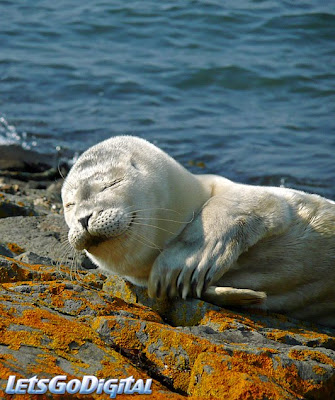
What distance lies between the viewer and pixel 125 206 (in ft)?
15.4

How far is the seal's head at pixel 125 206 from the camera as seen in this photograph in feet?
15.1

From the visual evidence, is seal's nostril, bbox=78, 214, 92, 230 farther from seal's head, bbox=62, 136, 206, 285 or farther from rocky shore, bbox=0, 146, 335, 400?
rocky shore, bbox=0, 146, 335, 400

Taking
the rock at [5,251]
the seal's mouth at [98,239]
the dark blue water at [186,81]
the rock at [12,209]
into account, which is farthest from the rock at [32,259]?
the dark blue water at [186,81]

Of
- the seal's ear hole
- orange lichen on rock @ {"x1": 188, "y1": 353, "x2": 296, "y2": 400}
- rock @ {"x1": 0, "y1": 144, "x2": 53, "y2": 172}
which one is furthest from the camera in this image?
rock @ {"x1": 0, "y1": 144, "x2": 53, "y2": 172}

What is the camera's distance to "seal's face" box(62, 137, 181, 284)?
4.59 m

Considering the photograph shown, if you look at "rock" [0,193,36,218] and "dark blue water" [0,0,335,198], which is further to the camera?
"dark blue water" [0,0,335,198]

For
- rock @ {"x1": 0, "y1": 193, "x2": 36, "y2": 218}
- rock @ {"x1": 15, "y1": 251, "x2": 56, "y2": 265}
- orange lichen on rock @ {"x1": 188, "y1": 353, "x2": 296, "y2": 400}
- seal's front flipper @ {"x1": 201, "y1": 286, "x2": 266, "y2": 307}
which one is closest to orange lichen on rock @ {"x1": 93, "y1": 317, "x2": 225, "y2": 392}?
orange lichen on rock @ {"x1": 188, "y1": 353, "x2": 296, "y2": 400}

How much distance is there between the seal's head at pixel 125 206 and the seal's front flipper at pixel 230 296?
518mm

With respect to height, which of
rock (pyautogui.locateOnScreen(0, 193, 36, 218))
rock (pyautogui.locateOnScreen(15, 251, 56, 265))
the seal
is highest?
the seal

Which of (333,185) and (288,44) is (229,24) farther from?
(333,185)

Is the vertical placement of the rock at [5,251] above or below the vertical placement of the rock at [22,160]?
above

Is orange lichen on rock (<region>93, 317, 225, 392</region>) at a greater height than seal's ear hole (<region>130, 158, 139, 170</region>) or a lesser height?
lesser

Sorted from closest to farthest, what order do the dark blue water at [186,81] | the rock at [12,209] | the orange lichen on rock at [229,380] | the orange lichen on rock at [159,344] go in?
the orange lichen on rock at [229,380], the orange lichen on rock at [159,344], the rock at [12,209], the dark blue water at [186,81]

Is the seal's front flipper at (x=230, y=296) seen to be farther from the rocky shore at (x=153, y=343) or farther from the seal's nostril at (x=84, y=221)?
the seal's nostril at (x=84, y=221)
